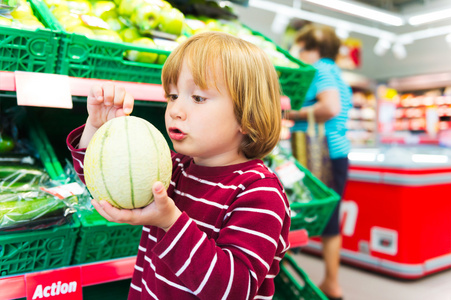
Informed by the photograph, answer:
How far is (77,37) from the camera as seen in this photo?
1.27 meters

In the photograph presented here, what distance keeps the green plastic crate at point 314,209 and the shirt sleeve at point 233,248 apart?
83cm

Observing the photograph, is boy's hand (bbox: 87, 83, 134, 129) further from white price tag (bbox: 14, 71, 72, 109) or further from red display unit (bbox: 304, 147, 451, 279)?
red display unit (bbox: 304, 147, 451, 279)

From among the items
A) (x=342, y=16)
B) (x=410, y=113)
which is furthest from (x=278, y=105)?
(x=410, y=113)

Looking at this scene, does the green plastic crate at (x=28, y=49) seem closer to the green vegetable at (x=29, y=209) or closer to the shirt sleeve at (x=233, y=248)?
the green vegetable at (x=29, y=209)

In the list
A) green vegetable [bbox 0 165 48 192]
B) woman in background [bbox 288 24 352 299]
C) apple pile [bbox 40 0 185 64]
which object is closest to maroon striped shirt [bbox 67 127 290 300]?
green vegetable [bbox 0 165 48 192]

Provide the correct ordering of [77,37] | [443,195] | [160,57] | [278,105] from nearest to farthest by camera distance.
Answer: [278,105]
[77,37]
[160,57]
[443,195]

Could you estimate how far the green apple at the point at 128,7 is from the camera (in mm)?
1707

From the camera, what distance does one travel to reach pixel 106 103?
102 cm

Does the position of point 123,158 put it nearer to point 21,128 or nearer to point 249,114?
point 249,114

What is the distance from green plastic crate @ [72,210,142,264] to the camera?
1279mm

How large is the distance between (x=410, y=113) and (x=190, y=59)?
39.6ft

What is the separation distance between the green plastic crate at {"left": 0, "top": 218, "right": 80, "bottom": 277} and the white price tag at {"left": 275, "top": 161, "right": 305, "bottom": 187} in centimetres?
95

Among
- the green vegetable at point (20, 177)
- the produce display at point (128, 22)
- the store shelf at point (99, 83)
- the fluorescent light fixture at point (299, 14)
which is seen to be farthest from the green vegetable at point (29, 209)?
the fluorescent light fixture at point (299, 14)

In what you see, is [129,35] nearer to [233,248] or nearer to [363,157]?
[233,248]
